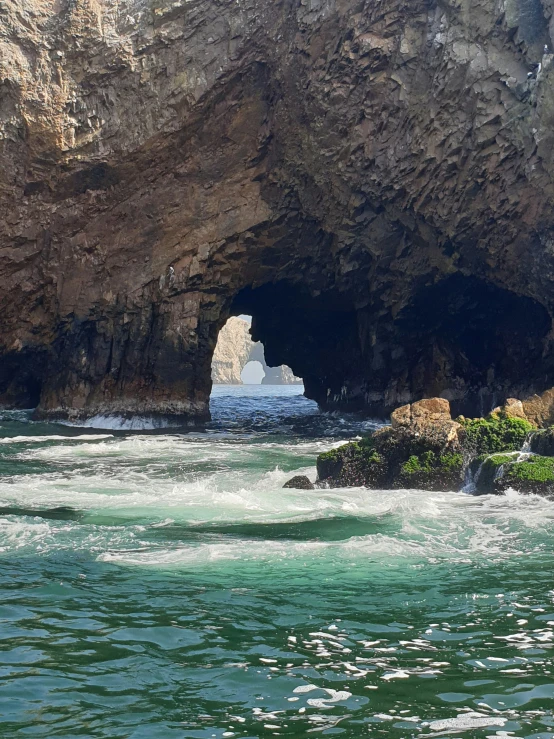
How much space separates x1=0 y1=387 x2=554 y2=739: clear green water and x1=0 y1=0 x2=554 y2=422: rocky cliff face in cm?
1726

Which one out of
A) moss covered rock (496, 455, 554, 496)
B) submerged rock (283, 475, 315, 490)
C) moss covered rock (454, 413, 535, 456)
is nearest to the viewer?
moss covered rock (496, 455, 554, 496)

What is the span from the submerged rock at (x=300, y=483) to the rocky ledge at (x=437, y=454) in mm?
500

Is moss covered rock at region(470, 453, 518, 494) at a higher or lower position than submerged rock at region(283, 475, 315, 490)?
higher

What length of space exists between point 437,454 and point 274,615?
984 centimetres

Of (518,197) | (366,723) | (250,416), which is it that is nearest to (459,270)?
(518,197)

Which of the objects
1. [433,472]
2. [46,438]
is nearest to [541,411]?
[433,472]

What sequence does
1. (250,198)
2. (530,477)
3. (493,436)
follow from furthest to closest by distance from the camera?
(250,198), (493,436), (530,477)

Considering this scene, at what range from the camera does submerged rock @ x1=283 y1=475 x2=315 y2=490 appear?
16859mm

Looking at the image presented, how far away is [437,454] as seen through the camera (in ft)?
56.1

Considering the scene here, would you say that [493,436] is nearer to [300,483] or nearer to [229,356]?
[300,483]

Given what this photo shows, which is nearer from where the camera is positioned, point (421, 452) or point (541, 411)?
point (421, 452)

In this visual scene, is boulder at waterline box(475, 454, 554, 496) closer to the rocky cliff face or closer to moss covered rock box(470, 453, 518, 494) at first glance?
moss covered rock box(470, 453, 518, 494)

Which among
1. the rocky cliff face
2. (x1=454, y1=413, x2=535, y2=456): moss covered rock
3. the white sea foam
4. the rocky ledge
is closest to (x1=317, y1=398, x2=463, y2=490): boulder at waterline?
the rocky ledge

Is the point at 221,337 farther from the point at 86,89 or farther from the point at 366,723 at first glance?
the point at 366,723
